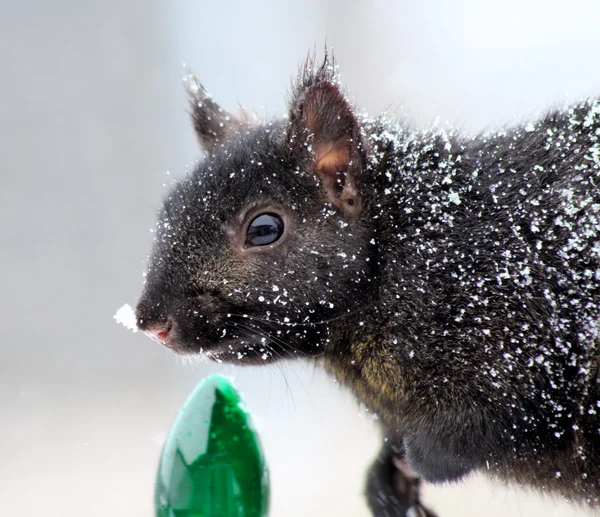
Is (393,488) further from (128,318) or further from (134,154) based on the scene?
(134,154)

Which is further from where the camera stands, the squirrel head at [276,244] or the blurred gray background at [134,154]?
the blurred gray background at [134,154]

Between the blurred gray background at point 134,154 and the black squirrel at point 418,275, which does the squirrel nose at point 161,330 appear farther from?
the blurred gray background at point 134,154

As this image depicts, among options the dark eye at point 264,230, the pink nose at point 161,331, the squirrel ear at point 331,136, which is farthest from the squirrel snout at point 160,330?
the squirrel ear at point 331,136

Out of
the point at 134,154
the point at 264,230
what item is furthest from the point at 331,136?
the point at 134,154

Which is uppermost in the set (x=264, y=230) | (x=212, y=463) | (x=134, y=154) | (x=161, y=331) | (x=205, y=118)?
(x=134, y=154)

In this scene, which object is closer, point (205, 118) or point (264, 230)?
point (264, 230)
